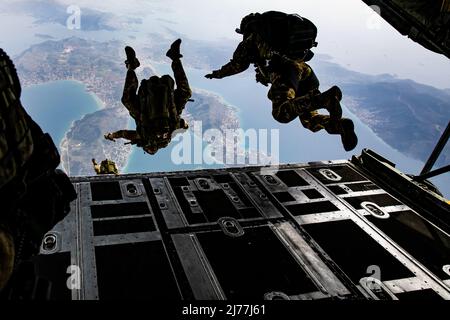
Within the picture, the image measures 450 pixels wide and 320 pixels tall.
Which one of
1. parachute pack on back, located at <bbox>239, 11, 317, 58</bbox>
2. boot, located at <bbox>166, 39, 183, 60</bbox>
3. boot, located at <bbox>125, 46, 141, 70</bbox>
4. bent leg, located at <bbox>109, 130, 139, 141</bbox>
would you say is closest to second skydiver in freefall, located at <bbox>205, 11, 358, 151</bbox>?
parachute pack on back, located at <bbox>239, 11, 317, 58</bbox>

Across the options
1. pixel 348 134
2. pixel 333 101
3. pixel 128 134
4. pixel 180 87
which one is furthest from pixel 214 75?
pixel 348 134

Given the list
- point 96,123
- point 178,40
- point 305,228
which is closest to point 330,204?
point 305,228

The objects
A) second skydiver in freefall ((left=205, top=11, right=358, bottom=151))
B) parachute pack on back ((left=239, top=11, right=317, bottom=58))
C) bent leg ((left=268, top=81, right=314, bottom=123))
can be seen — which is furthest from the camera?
parachute pack on back ((left=239, top=11, right=317, bottom=58))

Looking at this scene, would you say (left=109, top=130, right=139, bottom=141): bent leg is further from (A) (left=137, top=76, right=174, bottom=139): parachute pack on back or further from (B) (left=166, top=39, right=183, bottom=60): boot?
(B) (left=166, top=39, right=183, bottom=60): boot

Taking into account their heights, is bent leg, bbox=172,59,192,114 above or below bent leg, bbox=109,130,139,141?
above

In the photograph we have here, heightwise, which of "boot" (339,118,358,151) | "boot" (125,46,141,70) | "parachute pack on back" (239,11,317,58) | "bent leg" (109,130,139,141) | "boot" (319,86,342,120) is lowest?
"bent leg" (109,130,139,141)

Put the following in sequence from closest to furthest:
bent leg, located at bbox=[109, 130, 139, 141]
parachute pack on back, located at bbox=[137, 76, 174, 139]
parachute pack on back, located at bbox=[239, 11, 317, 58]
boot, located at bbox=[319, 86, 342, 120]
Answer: boot, located at bbox=[319, 86, 342, 120] → parachute pack on back, located at bbox=[137, 76, 174, 139] → parachute pack on back, located at bbox=[239, 11, 317, 58] → bent leg, located at bbox=[109, 130, 139, 141]

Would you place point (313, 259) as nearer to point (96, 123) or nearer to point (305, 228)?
point (305, 228)
